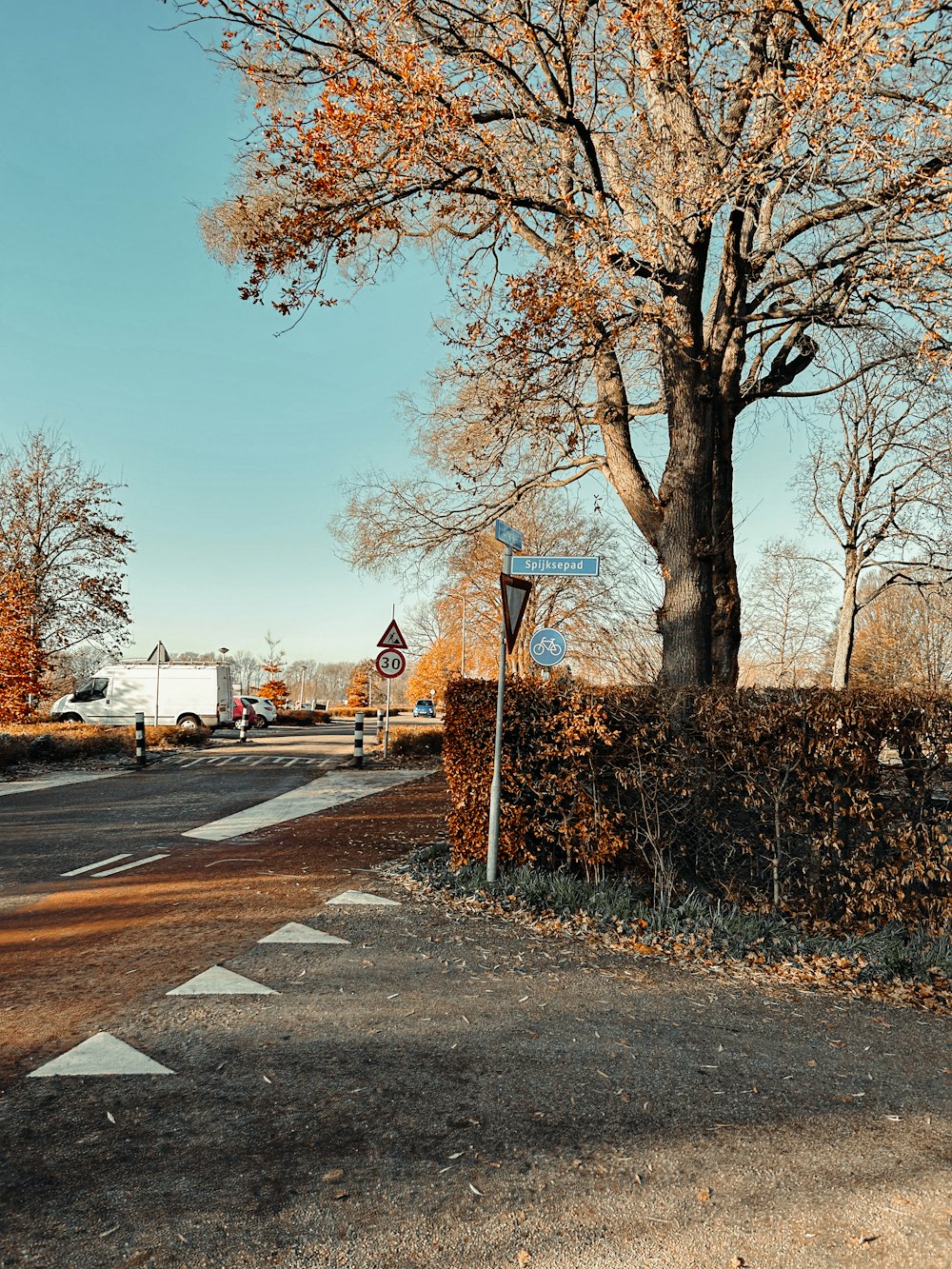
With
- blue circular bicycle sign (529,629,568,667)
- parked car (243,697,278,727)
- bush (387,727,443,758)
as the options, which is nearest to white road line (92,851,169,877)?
blue circular bicycle sign (529,629,568,667)

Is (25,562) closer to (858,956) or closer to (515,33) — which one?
(515,33)

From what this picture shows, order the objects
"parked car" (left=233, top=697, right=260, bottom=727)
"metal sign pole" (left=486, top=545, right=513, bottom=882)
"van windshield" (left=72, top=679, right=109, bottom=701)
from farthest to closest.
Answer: "parked car" (left=233, top=697, right=260, bottom=727)
"van windshield" (left=72, top=679, right=109, bottom=701)
"metal sign pole" (left=486, top=545, right=513, bottom=882)

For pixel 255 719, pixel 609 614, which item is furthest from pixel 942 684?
pixel 255 719

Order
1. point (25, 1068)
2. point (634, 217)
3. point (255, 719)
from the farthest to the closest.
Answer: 1. point (255, 719)
2. point (634, 217)
3. point (25, 1068)

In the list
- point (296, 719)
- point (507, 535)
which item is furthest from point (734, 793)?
point (296, 719)

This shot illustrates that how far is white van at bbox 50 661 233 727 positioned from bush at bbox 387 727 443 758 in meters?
12.0

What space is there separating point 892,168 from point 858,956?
6.26m

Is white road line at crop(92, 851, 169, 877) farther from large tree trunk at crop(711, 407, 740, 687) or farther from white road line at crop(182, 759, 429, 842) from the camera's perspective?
large tree trunk at crop(711, 407, 740, 687)

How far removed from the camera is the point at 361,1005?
4434 millimetres

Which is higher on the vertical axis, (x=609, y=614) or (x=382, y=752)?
(x=609, y=614)

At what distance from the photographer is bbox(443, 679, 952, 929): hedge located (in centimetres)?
586

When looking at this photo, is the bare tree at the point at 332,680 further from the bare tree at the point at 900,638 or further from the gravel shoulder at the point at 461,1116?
the gravel shoulder at the point at 461,1116

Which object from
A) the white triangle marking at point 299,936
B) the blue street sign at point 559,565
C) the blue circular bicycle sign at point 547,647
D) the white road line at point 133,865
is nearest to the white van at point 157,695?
the white road line at point 133,865

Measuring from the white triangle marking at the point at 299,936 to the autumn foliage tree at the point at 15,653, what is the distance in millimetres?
21372
